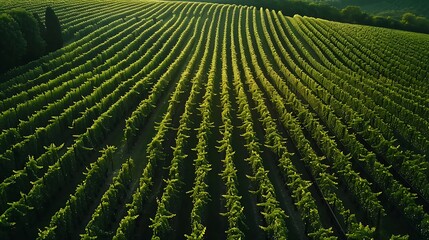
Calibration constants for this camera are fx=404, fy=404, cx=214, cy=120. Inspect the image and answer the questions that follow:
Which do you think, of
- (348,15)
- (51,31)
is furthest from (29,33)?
(348,15)

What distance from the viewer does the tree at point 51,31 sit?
54375mm

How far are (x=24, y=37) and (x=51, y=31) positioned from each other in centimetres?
721

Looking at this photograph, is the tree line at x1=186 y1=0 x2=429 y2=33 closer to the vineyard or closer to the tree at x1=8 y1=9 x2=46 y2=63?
the vineyard

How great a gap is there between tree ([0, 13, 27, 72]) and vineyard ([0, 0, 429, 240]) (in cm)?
155

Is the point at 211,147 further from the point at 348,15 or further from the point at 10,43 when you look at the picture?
the point at 348,15

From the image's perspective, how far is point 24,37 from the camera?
157 feet

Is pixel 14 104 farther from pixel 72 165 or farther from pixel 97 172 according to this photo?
pixel 97 172

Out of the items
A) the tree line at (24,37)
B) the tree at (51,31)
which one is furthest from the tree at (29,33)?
the tree at (51,31)

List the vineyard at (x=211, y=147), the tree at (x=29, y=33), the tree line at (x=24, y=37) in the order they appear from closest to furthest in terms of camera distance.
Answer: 1. the vineyard at (x=211, y=147)
2. the tree line at (x=24, y=37)
3. the tree at (x=29, y=33)

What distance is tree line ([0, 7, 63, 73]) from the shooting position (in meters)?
43.3

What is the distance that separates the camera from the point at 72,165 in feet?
87.1

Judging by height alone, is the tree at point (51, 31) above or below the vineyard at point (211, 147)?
above

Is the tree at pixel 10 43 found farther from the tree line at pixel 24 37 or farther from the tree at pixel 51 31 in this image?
the tree at pixel 51 31

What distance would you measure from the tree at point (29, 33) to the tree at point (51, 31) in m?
3.92
